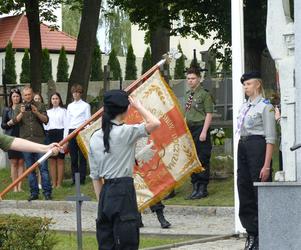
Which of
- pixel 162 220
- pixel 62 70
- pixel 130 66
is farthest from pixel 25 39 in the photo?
pixel 162 220

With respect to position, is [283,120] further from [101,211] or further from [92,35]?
[92,35]

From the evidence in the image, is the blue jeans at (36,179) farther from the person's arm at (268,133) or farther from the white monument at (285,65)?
the white monument at (285,65)

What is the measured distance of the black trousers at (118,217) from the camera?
8641mm

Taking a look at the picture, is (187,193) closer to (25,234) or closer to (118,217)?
(118,217)

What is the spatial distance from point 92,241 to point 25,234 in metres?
Result: 3.70

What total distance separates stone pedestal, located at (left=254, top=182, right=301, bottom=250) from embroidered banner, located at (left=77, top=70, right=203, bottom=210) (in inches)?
143

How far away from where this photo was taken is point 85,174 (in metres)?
17.7

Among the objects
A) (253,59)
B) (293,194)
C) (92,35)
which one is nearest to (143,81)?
(293,194)

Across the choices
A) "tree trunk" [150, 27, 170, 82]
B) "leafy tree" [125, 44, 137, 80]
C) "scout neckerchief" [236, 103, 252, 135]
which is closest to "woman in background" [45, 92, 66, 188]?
"scout neckerchief" [236, 103, 252, 135]

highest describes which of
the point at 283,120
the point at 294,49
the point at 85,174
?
the point at 294,49

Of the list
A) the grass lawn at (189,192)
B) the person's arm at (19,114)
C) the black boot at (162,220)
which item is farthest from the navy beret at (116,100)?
the person's arm at (19,114)

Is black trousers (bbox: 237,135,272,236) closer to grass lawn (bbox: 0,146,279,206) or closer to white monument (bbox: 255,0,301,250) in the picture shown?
white monument (bbox: 255,0,301,250)

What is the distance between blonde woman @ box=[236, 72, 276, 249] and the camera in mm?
10719

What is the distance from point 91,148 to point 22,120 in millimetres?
8046
